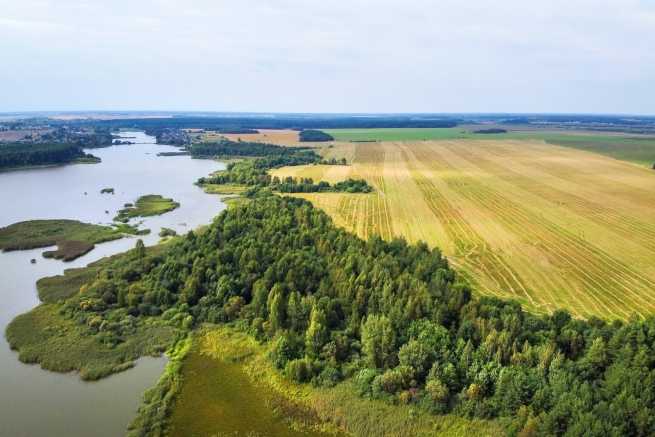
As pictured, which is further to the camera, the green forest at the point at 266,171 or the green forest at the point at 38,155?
the green forest at the point at 38,155

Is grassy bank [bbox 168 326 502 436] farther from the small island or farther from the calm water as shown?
the small island

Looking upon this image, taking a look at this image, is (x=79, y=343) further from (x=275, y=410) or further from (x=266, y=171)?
(x=266, y=171)

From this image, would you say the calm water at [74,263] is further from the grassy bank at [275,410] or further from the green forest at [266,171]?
the green forest at [266,171]

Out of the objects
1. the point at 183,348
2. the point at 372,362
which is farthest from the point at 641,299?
the point at 183,348

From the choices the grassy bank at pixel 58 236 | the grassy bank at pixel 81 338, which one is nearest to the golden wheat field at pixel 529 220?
the grassy bank at pixel 81 338

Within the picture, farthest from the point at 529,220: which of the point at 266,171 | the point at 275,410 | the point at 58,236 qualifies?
the point at 266,171
